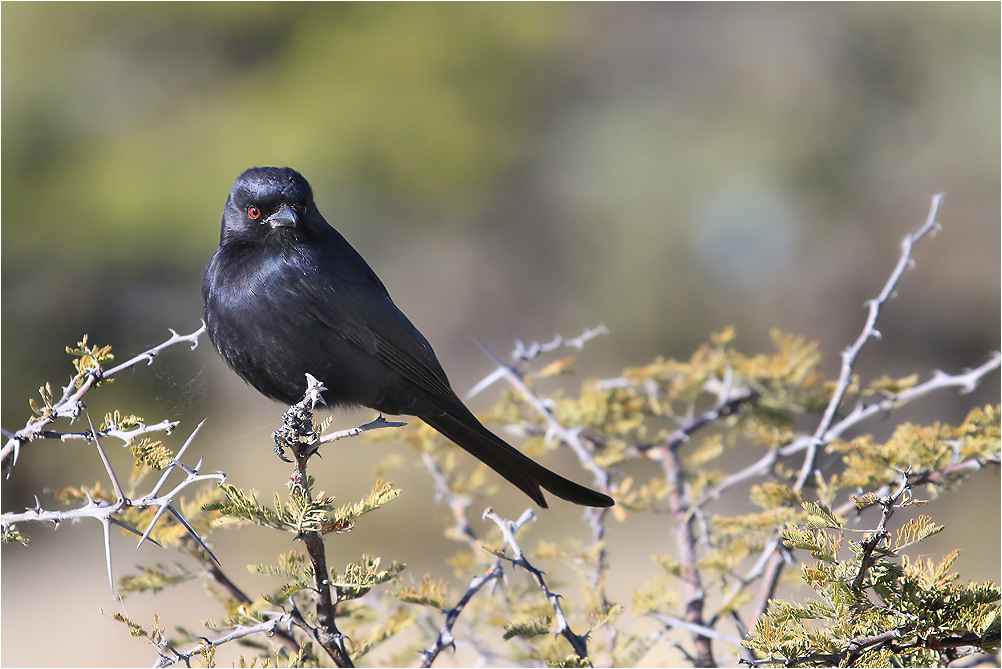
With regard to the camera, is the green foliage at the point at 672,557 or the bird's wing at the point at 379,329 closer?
the green foliage at the point at 672,557

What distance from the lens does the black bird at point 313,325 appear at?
2785 millimetres

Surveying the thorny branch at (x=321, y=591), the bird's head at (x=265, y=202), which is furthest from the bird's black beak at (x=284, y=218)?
the thorny branch at (x=321, y=591)

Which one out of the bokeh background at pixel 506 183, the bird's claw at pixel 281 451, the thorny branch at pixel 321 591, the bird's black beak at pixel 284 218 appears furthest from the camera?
the bokeh background at pixel 506 183

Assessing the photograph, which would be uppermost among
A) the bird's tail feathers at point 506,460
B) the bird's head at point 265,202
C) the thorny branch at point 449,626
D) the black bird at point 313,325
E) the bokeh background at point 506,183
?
the bokeh background at point 506,183

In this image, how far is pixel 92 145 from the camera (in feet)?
27.6

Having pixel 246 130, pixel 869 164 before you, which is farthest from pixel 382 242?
pixel 869 164

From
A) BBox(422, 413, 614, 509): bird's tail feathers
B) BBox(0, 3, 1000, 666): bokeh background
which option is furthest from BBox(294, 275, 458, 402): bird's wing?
BBox(0, 3, 1000, 666): bokeh background

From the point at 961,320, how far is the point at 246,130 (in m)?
7.74

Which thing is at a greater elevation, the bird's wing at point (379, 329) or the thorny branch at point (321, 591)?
the bird's wing at point (379, 329)

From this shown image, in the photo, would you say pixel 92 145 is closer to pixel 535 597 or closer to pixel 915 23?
pixel 535 597

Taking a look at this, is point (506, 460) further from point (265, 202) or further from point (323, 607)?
point (265, 202)

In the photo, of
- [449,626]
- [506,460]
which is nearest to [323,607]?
[449,626]

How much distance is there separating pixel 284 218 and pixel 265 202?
0.43 feet

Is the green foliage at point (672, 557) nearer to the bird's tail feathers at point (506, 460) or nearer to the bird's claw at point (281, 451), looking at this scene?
the bird's tail feathers at point (506, 460)
